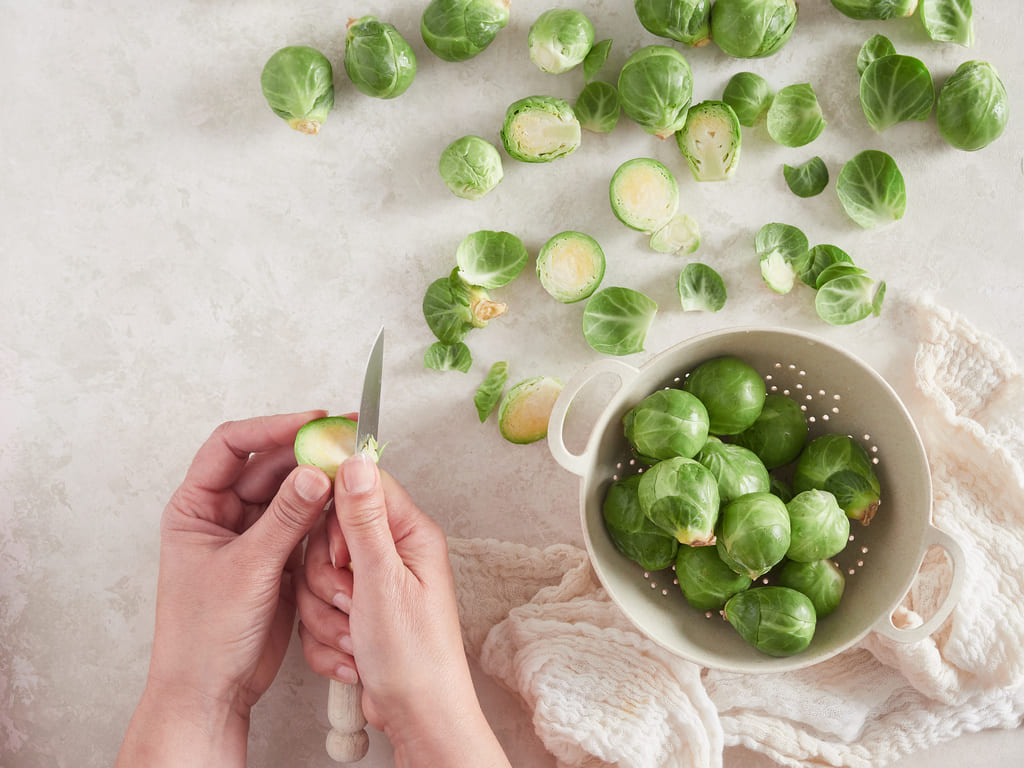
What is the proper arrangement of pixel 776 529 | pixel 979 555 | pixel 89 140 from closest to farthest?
pixel 776 529
pixel 979 555
pixel 89 140

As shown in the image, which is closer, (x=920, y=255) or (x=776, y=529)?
(x=776, y=529)

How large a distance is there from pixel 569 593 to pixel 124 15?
187 centimetres

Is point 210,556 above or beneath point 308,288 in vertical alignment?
beneath

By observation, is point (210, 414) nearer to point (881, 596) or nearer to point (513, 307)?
point (513, 307)

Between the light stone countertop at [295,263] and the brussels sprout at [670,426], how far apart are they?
1.11 feet

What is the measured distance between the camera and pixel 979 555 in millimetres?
1979

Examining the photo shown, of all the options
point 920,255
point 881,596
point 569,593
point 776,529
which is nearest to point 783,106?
point 920,255

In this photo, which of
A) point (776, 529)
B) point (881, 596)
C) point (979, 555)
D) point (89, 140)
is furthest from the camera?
point (89, 140)

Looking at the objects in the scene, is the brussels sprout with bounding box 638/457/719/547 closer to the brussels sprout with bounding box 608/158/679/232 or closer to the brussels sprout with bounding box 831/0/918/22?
the brussels sprout with bounding box 608/158/679/232

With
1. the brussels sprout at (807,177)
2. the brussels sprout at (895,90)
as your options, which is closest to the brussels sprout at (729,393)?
the brussels sprout at (807,177)

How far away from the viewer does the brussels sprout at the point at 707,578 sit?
178 centimetres

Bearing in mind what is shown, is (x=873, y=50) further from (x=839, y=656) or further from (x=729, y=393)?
(x=839, y=656)

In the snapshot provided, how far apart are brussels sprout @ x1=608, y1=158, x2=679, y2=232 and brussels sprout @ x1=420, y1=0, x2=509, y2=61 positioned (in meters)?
0.47

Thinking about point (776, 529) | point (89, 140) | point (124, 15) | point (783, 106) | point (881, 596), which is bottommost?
point (881, 596)
